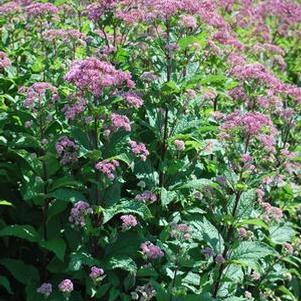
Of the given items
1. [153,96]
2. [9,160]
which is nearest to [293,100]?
[153,96]

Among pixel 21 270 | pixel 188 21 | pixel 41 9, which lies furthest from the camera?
pixel 41 9

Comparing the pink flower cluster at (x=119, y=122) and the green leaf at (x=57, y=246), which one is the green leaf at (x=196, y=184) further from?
the green leaf at (x=57, y=246)

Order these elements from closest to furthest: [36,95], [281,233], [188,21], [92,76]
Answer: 1. [92,76]
2. [36,95]
3. [188,21]
4. [281,233]

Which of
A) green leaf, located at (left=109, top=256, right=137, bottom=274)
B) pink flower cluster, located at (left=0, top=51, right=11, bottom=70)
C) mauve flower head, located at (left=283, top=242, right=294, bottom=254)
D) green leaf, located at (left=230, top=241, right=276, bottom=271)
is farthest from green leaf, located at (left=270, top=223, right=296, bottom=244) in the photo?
pink flower cluster, located at (left=0, top=51, right=11, bottom=70)

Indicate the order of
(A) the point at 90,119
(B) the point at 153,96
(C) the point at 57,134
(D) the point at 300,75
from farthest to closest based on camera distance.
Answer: (D) the point at 300,75
(B) the point at 153,96
(C) the point at 57,134
(A) the point at 90,119

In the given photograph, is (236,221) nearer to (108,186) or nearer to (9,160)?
(108,186)

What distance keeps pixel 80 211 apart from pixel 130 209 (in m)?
0.46

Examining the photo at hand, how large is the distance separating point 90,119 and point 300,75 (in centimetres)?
593

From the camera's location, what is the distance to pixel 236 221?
5277 millimetres

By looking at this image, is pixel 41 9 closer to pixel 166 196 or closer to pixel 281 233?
pixel 166 196

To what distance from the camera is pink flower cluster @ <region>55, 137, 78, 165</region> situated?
4.73 m

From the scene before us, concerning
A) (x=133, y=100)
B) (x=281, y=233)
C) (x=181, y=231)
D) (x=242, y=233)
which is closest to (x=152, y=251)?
(x=181, y=231)

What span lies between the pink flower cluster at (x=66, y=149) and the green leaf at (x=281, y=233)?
8.80 feet

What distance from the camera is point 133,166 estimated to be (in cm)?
529
